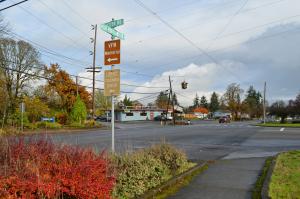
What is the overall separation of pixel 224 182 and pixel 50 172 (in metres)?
4.56

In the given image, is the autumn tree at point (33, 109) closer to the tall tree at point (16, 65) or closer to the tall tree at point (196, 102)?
the tall tree at point (16, 65)

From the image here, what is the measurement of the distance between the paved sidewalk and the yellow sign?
2.93m

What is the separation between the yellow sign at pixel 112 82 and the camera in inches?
310

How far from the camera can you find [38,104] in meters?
40.8

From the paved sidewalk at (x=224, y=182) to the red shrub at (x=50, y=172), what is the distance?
2.12 metres

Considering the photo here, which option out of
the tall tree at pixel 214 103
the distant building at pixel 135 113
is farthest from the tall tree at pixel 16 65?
the tall tree at pixel 214 103

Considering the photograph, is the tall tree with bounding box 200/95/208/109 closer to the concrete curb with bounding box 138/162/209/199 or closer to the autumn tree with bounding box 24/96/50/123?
the autumn tree with bounding box 24/96/50/123

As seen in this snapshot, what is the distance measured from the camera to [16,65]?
130ft

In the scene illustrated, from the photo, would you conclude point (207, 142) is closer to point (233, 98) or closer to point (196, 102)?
point (233, 98)

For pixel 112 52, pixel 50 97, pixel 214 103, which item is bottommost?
pixel 112 52

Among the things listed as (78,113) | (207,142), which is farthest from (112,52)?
(78,113)

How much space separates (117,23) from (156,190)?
4739mm

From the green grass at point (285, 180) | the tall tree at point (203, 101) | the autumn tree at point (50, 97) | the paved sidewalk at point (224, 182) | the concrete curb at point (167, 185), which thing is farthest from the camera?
the tall tree at point (203, 101)

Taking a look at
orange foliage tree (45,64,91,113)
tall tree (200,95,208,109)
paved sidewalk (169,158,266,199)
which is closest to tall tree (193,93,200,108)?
tall tree (200,95,208,109)
